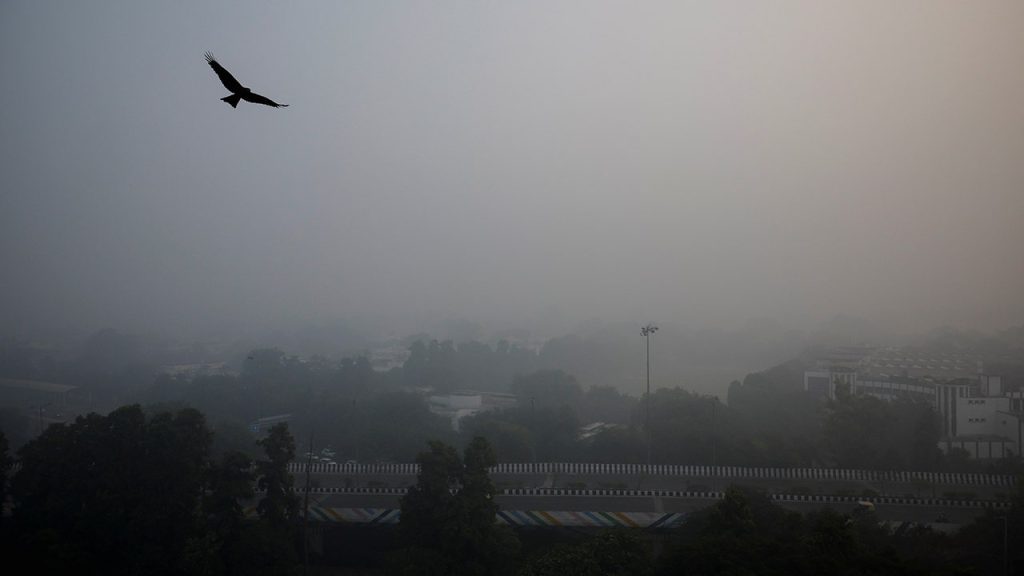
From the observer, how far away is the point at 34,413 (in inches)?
1060

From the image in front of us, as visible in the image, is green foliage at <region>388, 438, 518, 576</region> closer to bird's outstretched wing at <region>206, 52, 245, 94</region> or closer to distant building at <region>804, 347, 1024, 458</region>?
bird's outstretched wing at <region>206, 52, 245, 94</region>

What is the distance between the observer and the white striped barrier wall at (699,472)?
15.8 metres

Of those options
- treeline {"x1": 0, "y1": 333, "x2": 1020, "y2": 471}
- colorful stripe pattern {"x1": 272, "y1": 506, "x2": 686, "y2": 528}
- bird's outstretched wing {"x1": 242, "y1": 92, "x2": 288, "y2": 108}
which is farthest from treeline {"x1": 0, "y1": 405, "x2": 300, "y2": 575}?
bird's outstretched wing {"x1": 242, "y1": 92, "x2": 288, "y2": 108}

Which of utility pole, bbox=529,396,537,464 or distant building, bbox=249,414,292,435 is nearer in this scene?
utility pole, bbox=529,396,537,464

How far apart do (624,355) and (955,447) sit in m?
28.1

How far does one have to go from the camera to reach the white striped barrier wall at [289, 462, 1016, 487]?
15766mm

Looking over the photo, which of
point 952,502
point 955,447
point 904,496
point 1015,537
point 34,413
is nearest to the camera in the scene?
point 1015,537

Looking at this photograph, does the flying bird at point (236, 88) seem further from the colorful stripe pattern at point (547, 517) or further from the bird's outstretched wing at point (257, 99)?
the colorful stripe pattern at point (547, 517)

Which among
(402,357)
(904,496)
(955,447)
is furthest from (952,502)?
(402,357)

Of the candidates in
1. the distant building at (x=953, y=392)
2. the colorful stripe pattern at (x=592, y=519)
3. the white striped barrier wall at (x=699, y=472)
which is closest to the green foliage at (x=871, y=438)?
the white striped barrier wall at (x=699, y=472)

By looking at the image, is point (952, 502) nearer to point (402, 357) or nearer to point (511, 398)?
point (511, 398)

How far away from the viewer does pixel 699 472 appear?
16.8 metres

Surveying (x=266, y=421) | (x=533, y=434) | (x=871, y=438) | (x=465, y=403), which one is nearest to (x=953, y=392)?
(x=871, y=438)

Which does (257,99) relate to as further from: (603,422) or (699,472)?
(603,422)
